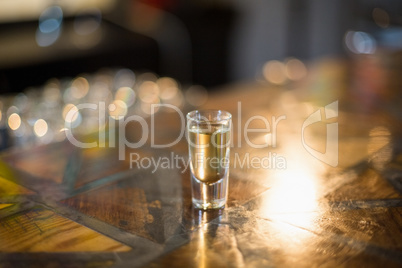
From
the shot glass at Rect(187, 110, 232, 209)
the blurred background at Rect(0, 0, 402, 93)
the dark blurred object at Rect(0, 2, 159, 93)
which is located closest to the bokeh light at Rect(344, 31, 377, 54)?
the blurred background at Rect(0, 0, 402, 93)

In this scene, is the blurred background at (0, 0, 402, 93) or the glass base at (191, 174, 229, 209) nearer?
the glass base at (191, 174, 229, 209)

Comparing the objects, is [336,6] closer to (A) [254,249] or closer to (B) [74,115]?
(B) [74,115]

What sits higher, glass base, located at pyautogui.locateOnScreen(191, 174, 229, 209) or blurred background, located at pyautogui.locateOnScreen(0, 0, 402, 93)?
blurred background, located at pyautogui.locateOnScreen(0, 0, 402, 93)

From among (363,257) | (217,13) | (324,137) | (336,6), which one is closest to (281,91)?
(324,137)

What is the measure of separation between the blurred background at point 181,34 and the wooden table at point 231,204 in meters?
2.34

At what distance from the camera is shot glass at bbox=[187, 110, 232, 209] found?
0.97m

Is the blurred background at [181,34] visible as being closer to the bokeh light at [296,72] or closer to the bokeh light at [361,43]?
the bokeh light at [361,43]

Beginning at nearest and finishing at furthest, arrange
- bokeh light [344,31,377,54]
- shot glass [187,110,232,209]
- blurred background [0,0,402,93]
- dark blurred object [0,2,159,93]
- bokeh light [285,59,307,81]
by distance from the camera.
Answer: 1. shot glass [187,110,232,209]
2. bokeh light [285,59,307,81]
3. bokeh light [344,31,377,54]
4. dark blurred object [0,2,159,93]
5. blurred background [0,0,402,93]

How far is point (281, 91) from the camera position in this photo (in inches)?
78.7

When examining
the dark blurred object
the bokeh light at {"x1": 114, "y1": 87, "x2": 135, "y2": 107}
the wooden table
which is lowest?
the wooden table

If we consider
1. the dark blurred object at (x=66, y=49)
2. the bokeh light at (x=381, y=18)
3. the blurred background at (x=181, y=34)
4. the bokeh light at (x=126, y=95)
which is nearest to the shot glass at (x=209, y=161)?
the bokeh light at (x=126, y=95)

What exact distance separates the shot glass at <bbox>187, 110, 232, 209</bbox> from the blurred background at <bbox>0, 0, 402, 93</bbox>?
279 centimetres

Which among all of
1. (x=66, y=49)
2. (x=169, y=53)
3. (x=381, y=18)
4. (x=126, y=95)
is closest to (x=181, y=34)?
(x=169, y=53)

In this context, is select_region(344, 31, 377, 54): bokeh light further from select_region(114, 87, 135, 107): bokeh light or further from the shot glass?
the shot glass
